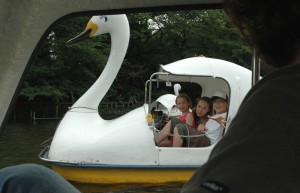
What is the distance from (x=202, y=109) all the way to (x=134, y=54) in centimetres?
1892

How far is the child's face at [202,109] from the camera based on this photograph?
6538 mm

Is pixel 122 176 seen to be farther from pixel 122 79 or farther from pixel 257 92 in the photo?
pixel 122 79

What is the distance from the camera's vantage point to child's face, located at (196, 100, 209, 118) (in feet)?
21.5

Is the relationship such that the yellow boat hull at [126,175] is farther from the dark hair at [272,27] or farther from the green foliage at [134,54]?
the green foliage at [134,54]

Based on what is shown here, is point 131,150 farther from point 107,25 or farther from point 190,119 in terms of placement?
point 107,25

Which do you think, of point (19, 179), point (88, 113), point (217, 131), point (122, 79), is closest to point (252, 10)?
point (19, 179)

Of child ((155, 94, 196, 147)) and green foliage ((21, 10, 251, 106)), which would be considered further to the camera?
green foliage ((21, 10, 251, 106))

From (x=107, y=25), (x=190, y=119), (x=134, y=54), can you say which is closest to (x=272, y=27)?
(x=190, y=119)

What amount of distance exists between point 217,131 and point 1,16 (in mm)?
6071

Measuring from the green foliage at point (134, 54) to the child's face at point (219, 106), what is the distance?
16.0m

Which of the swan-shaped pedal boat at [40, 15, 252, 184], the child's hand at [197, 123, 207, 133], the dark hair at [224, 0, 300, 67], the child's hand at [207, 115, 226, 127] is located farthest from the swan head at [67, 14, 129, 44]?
the dark hair at [224, 0, 300, 67]

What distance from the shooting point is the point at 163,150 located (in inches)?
289

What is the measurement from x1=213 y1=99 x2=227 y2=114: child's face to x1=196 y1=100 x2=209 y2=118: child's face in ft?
1.79

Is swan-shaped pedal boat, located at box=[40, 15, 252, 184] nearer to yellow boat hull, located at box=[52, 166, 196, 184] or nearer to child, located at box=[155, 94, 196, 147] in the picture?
yellow boat hull, located at box=[52, 166, 196, 184]
